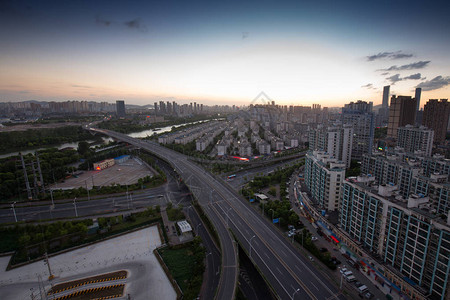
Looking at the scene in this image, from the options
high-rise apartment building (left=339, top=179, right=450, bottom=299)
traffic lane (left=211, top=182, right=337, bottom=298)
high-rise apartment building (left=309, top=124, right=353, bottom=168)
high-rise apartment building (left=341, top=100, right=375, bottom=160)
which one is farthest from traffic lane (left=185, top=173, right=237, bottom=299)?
high-rise apartment building (left=341, top=100, right=375, bottom=160)

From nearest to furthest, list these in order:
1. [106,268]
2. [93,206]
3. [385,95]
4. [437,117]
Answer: [106,268], [93,206], [437,117], [385,95]

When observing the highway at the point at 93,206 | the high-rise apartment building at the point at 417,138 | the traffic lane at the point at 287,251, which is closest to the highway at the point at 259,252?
the traffic lane at the point at 287,251

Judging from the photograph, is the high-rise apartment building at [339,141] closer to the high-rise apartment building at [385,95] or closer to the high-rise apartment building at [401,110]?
the high-rise apartment building at [401,110]

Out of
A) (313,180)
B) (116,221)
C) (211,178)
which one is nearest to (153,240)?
(116,221)

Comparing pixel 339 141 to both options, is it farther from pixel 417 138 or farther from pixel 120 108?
pixel 120 108

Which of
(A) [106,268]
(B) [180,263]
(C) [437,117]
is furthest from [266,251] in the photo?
(C) [437,117]
